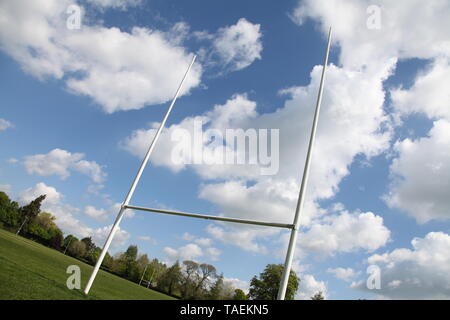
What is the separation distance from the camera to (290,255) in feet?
12.9

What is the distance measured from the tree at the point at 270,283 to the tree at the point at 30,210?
1721 inches

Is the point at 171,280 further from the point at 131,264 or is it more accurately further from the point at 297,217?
the point at 297,217

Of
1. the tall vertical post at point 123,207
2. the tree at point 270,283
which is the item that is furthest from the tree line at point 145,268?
the tall vertical post at point 123,207

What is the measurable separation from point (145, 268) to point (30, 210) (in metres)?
25.1

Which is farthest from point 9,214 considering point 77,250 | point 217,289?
point 217,289

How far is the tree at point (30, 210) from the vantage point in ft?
155

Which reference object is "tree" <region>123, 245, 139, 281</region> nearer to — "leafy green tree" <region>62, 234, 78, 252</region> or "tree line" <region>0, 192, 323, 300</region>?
"tree line" <region>0, 192, 323, 300</region>

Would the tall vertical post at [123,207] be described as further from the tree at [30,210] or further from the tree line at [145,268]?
the tree at [30,210]
